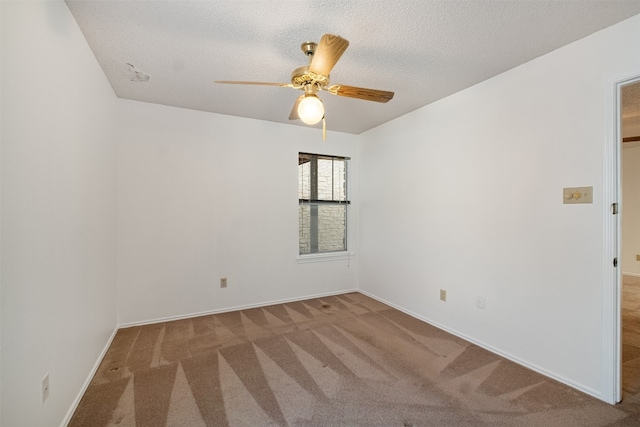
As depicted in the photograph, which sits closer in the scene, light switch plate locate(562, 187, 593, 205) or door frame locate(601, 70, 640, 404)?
door frame locate(601, 70, 640, 404)

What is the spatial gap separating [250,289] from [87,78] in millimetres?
2647

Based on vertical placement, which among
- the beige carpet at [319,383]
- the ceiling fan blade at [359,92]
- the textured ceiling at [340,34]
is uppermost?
the textured ceiling at [340,34]

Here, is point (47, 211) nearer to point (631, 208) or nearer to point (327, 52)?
point (327, 52)

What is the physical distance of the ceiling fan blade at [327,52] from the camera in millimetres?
1421

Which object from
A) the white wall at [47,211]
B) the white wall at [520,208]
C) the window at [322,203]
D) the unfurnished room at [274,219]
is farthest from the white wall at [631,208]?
the white wall at [47,211]

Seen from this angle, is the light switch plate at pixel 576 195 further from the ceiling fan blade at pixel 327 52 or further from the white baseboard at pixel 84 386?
the white baseboard at pixel 84 386

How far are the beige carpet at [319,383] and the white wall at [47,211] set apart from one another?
40 centimetres

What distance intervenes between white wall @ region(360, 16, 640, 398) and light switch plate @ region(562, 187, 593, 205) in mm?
30

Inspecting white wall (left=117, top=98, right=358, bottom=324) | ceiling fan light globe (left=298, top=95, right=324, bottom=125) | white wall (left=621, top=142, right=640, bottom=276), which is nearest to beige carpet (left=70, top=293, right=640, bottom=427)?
white wall (left=117, top=98, right=358, bottom=324)

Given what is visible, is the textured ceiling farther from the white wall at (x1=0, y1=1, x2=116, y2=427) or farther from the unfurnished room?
the white wall at (x1=0, y1=1, x2=116, y2=427)

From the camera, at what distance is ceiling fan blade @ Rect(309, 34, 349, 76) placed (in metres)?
1.42

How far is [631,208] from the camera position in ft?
16.6

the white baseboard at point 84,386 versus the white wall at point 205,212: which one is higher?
the white wall at point 205,212

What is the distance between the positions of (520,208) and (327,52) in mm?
1975
